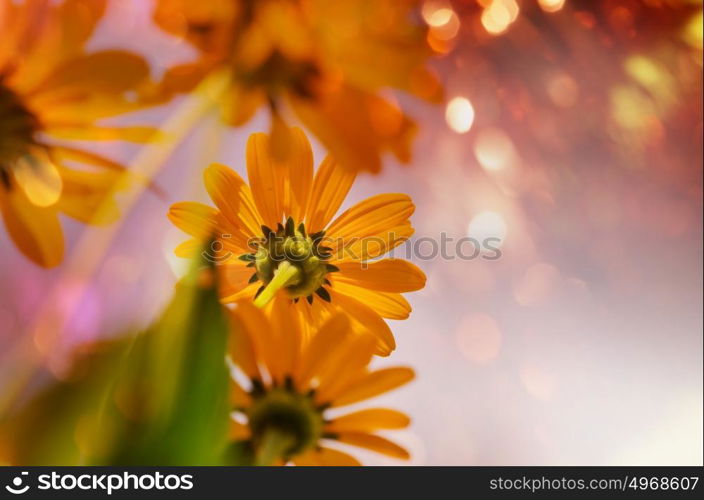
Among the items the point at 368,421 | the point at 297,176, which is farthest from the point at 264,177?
the point at 368,421

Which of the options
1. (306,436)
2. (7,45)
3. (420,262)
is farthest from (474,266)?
(7,45)

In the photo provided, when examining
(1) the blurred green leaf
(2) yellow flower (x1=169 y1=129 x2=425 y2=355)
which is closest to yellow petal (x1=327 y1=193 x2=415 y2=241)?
(2) yellow flower (x1=169 y1=129 x2=425 y2=355)

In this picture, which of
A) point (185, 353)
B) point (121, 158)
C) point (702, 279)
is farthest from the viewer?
point (702, 279)

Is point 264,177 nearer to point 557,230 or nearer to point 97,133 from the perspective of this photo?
point 97,133

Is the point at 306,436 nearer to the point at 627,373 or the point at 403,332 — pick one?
the point at 403,332

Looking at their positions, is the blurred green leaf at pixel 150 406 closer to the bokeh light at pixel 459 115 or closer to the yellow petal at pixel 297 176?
the yellow petal at pixel 297 176

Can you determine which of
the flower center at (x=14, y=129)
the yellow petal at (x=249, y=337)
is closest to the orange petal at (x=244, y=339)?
the yellow petal at (x=249, y=337)

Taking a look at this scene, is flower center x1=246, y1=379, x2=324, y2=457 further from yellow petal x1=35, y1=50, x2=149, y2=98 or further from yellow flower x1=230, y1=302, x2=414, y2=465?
A: yellow petal x1=35, y1=50, x2=149, y2=98
